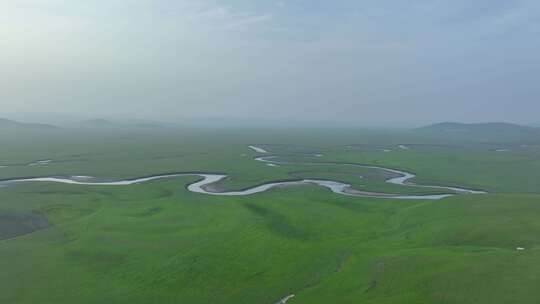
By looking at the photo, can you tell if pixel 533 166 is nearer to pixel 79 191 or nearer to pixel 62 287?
pixel 79 191

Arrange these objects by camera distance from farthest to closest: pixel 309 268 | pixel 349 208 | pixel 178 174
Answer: pixel 178 174 < pixel 349 208 < pixel 309 268

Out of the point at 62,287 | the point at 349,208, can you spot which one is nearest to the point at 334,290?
the point at 62,287

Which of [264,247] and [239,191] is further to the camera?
[239,191]

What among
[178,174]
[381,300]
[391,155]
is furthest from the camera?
[391,155]

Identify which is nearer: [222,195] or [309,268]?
[309,268]

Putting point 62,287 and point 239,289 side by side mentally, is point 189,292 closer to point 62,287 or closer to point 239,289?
point 239,289

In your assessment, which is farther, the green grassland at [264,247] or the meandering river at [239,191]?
the meandering river at [239,191]

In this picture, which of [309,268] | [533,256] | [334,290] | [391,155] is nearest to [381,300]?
[334,290]

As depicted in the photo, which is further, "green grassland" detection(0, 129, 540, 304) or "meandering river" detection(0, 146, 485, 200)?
"meandering river" detection(0, 146, 485, 200)

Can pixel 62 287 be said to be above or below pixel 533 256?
below
